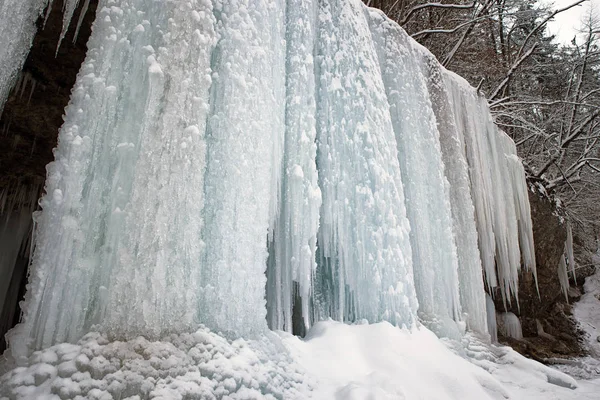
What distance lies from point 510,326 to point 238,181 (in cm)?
720

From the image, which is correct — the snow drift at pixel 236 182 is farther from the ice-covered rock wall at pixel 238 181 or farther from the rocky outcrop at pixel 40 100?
the rocky outcrop at pixel 40 100

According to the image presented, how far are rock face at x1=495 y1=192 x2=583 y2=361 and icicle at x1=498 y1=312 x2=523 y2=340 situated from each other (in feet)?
0.44

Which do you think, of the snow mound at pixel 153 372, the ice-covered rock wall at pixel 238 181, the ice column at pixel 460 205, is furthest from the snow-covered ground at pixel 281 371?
the ice column at pixel 460 205

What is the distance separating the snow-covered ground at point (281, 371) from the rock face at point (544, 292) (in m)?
5.17

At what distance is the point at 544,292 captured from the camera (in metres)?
8.15

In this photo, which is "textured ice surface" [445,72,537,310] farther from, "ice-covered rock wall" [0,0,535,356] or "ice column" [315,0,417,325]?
"ice column" [315,0,417,325]

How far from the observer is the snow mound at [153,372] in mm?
1401

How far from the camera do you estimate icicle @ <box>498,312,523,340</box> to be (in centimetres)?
731

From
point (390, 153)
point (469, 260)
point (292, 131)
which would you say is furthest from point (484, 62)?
point (292, 131)

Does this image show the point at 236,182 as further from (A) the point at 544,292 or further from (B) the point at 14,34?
(A) the point at 544,292

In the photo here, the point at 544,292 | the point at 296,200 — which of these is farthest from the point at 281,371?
the point at 544,292

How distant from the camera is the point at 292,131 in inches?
107

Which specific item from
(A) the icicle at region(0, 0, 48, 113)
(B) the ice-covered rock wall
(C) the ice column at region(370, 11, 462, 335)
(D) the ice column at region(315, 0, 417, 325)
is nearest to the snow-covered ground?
(B) the ice-covered rock wall

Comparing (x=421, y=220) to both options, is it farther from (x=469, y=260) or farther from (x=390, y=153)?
(x=469, y=260)
